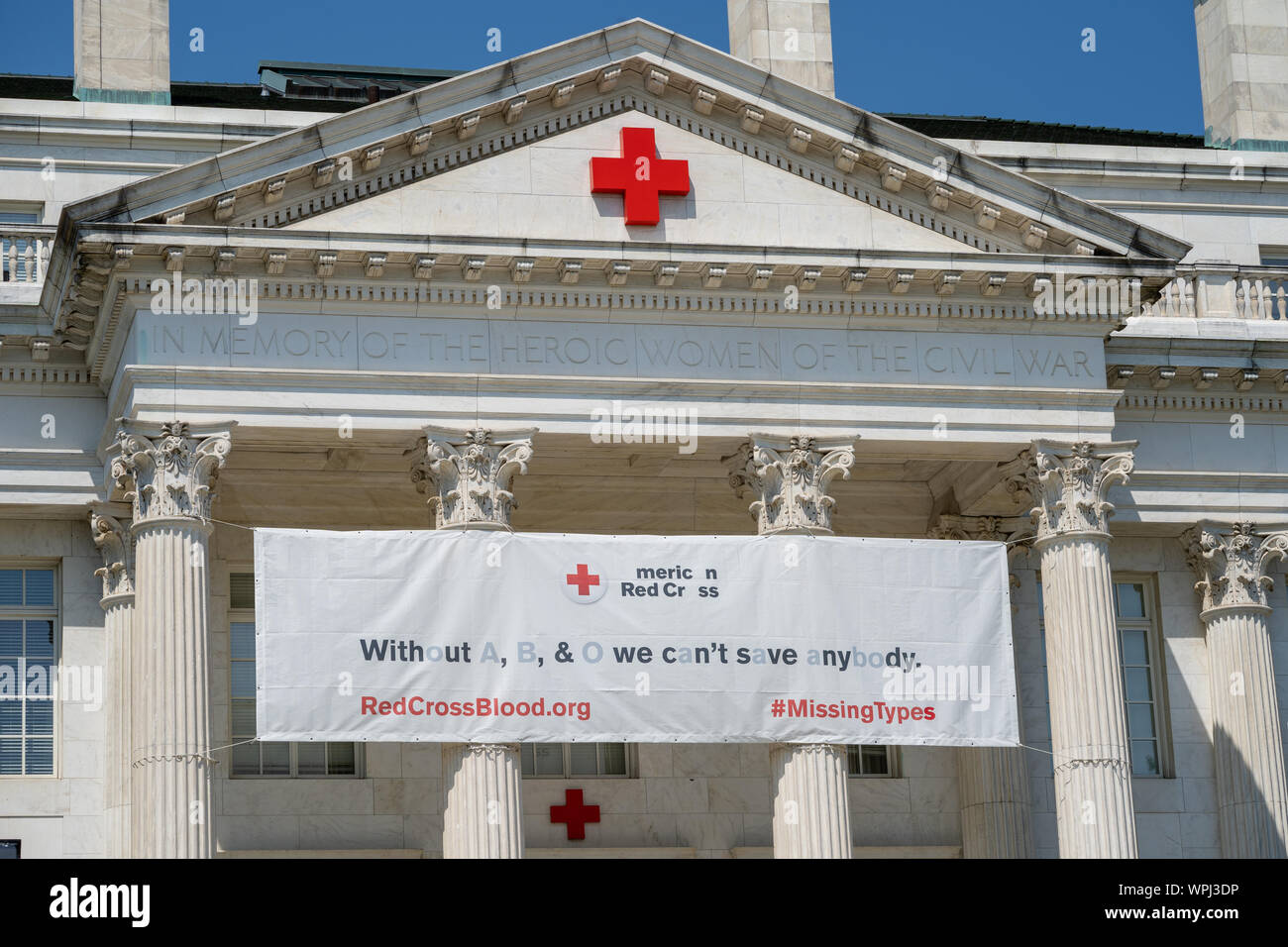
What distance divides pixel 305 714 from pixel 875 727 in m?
7.38

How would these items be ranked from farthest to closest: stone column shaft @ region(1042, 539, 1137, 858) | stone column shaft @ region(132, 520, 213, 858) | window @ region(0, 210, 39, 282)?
window @ region(0, 210, 39, 282), stone column shaft @ region(1042, 539, 1137, 858), stone column shaft @ region(132, 520, 213, 858)

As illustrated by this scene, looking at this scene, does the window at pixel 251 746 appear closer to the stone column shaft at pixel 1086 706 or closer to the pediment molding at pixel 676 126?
the pediment molding at pixel 676 126

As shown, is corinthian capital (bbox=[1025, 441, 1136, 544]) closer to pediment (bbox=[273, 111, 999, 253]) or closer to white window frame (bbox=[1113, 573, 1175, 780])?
pediment (bbox=[273, 111, 999, 253])

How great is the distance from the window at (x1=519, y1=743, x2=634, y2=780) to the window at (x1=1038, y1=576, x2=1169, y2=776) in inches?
257

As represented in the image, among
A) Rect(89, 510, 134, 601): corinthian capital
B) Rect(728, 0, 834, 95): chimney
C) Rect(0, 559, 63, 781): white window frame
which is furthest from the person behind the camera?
Rect(728, 0, 834, 95): chimney

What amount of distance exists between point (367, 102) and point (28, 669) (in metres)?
12.8

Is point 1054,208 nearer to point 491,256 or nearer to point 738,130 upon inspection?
point 738,130

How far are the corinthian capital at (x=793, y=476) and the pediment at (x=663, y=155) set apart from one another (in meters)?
2.69

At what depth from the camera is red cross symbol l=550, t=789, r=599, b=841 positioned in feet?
118

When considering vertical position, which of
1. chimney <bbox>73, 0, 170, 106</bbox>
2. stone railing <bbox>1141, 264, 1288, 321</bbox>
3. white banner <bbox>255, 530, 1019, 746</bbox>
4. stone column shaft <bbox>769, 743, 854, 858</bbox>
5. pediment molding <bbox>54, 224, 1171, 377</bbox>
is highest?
chimney <bbox>73, 0, 170, 106</bbox>

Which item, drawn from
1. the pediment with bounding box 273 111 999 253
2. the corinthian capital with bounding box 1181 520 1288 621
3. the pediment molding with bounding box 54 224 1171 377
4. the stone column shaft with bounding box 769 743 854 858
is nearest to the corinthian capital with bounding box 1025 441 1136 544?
the pediment molding with bounding box 54 224 1171 377

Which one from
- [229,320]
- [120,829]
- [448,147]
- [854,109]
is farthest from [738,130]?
[120,829]

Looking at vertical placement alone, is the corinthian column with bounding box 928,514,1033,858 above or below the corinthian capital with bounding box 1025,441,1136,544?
below

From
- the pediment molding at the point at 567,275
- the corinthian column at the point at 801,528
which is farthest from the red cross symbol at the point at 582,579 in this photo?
the pediment molding at the point at 567,275
